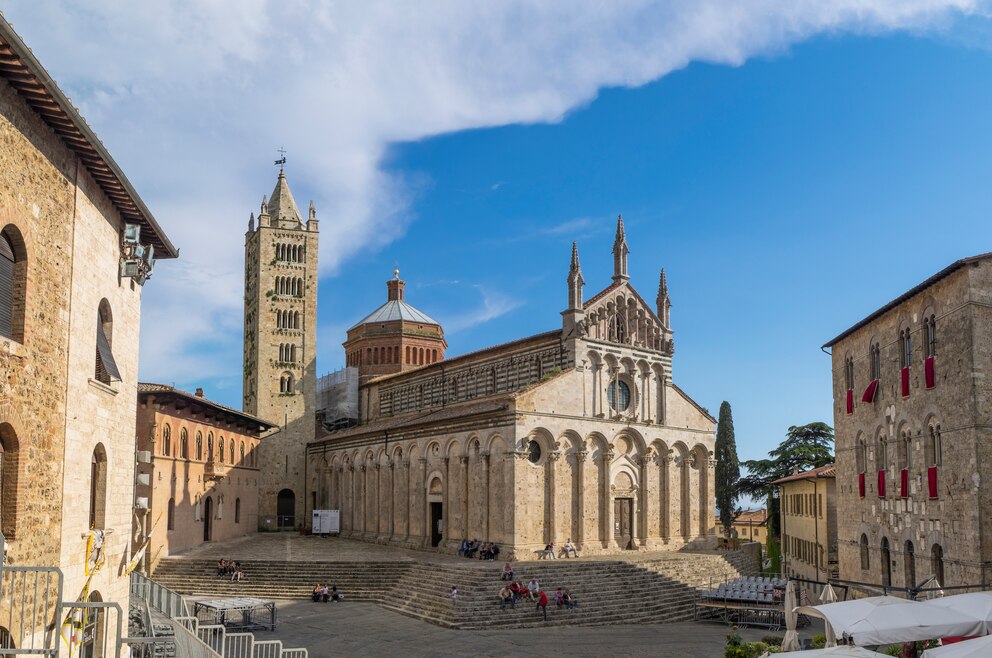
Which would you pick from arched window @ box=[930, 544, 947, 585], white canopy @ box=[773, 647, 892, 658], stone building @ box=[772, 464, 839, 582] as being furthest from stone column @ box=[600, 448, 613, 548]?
white canopy @ box=[773, 647, 892, 658]

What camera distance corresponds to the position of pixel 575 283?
4206 cm

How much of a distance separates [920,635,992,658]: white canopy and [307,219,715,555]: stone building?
25.9 metres

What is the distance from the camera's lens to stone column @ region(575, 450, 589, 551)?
40.4m

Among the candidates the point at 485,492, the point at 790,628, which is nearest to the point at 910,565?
the point at 790,628

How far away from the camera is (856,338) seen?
1302 inches

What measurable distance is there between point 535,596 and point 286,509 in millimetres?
29661

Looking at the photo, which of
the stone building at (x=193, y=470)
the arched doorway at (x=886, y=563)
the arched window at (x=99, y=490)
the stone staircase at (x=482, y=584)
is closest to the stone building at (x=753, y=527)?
the stone staircase at (x=482, y=584)

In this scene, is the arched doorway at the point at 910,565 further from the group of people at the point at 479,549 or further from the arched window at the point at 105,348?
the arched window at the point at 105,348

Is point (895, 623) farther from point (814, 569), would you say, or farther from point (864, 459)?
point (814, 569)

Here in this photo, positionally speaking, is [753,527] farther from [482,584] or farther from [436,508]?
[482,584]

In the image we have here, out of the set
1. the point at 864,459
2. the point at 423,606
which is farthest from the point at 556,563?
the point at 864,459

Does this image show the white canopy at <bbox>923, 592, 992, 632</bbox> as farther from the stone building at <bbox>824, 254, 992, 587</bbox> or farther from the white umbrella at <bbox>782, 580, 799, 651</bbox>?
the stone building at <bbox>824, 254, 992, 587</bbox>

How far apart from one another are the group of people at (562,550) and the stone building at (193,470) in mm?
15919

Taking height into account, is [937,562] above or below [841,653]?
below
